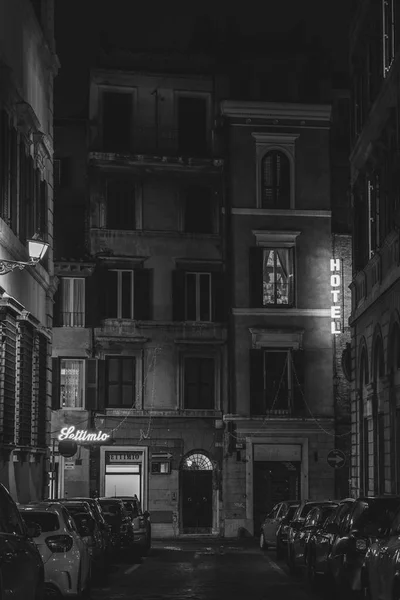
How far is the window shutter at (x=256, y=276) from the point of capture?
52.0 m

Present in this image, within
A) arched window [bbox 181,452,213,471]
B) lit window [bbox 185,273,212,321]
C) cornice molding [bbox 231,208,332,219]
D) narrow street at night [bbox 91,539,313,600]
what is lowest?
narrow street at night [bbox 91,539,313,600]

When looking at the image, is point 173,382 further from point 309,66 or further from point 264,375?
point 309,66

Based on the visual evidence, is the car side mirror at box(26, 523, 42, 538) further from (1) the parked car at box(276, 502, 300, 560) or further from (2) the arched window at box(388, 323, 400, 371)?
(1) the parked car at box(276, 502, 300, 560)

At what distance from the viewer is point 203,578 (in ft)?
92.2

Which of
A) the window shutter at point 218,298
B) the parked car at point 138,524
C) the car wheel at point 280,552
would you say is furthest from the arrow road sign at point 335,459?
the window shutter at point 218,298

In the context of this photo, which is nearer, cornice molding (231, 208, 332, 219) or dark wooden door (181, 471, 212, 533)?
dark wooden door (181, 471, 212, 533)

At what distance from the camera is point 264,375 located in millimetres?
51781

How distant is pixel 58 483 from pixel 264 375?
30.8 ft

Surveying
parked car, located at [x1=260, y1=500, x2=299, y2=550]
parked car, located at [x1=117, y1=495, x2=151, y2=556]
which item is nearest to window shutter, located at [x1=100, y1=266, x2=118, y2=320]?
parked car, located at [x1=260, y1=500, x2=299, y2=550]

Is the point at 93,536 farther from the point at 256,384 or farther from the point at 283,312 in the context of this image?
the point at 283,312

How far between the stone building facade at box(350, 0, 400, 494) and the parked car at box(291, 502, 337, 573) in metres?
4.16

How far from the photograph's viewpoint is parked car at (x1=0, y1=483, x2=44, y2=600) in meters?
12.9

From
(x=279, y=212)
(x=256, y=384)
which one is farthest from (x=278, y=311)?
(x=279, y=212)

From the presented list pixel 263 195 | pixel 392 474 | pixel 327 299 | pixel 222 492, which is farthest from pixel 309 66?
pixel 392 474
